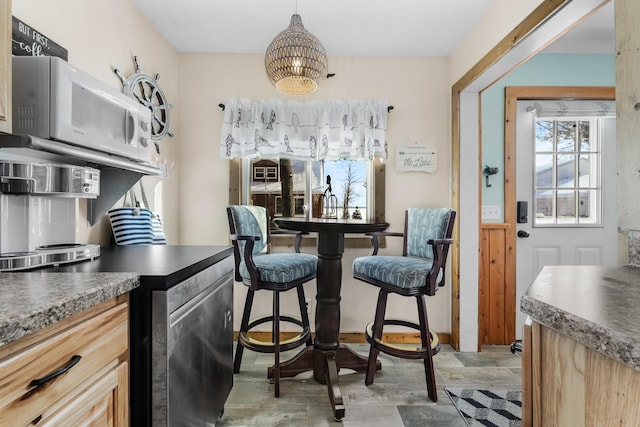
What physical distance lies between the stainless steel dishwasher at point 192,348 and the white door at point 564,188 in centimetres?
256

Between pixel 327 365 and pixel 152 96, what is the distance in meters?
2.20

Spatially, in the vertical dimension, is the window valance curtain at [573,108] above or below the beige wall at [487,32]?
below

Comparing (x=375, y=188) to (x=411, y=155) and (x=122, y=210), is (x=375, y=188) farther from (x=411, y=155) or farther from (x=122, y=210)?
(x=122, y=210)

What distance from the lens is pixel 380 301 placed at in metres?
2.26

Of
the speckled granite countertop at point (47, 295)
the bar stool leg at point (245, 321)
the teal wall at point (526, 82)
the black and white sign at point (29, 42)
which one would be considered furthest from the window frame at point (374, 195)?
the speckled granite countertop at point (47, 295)

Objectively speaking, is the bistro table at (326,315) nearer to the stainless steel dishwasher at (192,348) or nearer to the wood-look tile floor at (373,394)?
the wood-look tile floor at (373,394)

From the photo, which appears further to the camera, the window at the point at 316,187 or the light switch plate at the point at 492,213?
the window at the point at 316,187

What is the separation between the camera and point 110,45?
2.03m

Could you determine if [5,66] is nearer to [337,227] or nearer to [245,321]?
[337,227]

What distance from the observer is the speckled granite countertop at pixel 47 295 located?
2.13 feet

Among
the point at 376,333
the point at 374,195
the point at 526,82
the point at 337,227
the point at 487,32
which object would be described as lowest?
the point at 376,333

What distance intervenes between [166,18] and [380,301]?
8.11ft

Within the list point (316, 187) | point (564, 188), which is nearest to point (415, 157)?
point (316, 187)

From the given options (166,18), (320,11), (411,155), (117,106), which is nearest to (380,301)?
(411,155)
